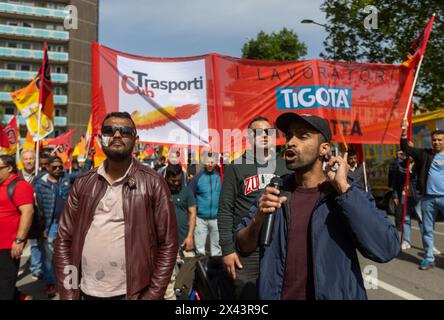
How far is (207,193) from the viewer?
6551 mm

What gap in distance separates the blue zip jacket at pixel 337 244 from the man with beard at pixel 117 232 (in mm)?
823

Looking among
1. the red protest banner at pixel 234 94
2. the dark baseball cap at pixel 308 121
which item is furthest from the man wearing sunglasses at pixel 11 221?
the dark baseball cap at pixel 308 121

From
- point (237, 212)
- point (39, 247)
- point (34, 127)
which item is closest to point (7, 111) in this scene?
point (34, 127)

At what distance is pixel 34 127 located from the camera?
9500 millimetres

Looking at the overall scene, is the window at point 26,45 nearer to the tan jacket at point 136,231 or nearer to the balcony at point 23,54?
the balcony at point 23,54

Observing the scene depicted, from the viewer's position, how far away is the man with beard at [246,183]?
3.12 meters

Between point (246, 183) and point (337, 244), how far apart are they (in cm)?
149

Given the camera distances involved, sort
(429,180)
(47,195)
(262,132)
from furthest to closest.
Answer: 1. (429,180)
2. (47,195)
3. (262,132)

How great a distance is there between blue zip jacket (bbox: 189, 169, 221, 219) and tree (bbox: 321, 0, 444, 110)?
360 inches

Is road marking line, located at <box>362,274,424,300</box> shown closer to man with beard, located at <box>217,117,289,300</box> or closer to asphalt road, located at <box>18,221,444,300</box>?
asphalt road, located at <box>18,221,444,300</box>

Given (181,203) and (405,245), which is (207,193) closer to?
(181,203)

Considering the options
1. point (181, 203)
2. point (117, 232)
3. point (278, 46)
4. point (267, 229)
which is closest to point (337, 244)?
point (267, 229)

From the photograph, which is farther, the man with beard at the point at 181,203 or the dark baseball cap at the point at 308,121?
the man with beard at the point at 181,203

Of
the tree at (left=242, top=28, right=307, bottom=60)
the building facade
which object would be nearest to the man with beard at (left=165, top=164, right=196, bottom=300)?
the tree at (left=242, top=28, right=307, bottom=60)
